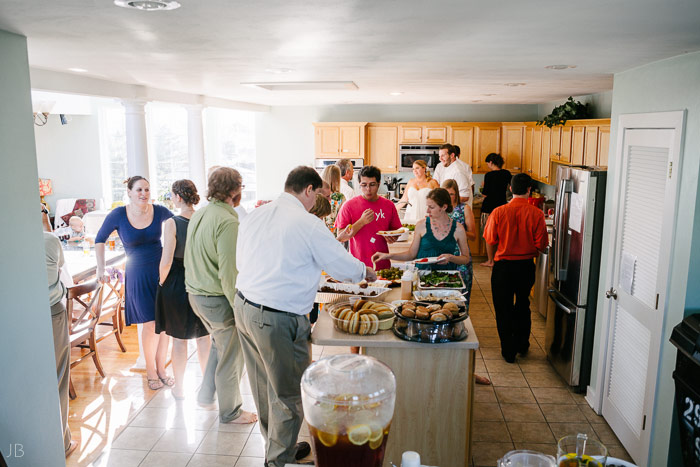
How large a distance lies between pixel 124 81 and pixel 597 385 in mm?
4622

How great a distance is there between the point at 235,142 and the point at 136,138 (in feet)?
19.5

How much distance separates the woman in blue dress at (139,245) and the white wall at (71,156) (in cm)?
709

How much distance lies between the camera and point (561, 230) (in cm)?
448

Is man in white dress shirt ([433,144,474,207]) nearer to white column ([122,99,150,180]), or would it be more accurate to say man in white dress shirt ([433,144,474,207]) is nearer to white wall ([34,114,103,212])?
white column ([122,99,150,180])

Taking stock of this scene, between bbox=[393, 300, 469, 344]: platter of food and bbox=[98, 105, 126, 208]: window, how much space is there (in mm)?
9429

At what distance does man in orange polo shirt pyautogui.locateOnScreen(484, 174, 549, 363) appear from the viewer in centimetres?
456

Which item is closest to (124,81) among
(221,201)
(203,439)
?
(221,201)

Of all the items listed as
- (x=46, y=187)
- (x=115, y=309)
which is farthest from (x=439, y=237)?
(x=46, y=187)

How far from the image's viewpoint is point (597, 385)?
3.95m

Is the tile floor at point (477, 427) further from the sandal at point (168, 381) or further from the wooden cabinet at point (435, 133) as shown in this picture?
the wooden cabinet at point (435, 133)

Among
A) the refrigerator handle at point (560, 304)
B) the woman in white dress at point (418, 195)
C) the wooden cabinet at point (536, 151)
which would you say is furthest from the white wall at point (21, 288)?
the wooden cabinet at point (536, 151)

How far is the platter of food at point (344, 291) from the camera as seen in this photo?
131 inches

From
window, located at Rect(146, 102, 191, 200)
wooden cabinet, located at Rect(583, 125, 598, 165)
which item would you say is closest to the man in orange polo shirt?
wooden cabinet, located at Rect(583, 125, 598, 165)

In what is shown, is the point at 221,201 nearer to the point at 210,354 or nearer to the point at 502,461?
the point at 210,354
